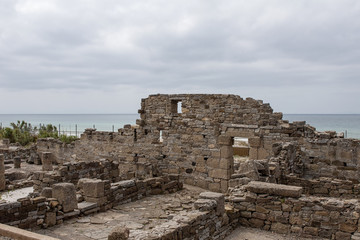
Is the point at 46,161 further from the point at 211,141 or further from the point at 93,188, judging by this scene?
the point at 93,188

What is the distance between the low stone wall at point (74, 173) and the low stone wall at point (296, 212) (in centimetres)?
576

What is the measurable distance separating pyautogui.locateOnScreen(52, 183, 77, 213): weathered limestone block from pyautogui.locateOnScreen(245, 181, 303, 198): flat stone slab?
162 inches

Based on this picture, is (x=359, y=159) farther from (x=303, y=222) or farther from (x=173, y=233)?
(x=173, y=233)

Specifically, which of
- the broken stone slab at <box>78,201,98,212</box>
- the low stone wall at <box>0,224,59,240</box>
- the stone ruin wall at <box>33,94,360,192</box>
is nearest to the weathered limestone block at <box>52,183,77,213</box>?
the broken stone slab at <box>78,201,98,212</box>

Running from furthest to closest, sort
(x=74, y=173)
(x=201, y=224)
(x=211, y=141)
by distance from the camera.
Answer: (x=211, y=141) < (x=74, y=173) < (x=201, y=224)

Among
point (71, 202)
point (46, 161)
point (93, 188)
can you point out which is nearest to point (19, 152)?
point (46, 161)

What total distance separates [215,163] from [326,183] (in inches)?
168

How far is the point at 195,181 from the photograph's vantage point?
13.2 m

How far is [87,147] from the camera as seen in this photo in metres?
17.6

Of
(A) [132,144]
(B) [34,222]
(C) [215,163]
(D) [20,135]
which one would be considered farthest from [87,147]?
(D) [20,135]

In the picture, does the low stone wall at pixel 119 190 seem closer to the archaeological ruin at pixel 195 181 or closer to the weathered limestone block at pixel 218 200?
the archaeological ruin at pixel 195 181

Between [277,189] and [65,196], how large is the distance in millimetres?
4779

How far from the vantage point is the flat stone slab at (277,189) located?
6.76 metres

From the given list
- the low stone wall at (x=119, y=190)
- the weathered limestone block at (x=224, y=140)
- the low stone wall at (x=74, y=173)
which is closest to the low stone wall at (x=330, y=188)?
the weathered limestone block at (x=224, y=140)
